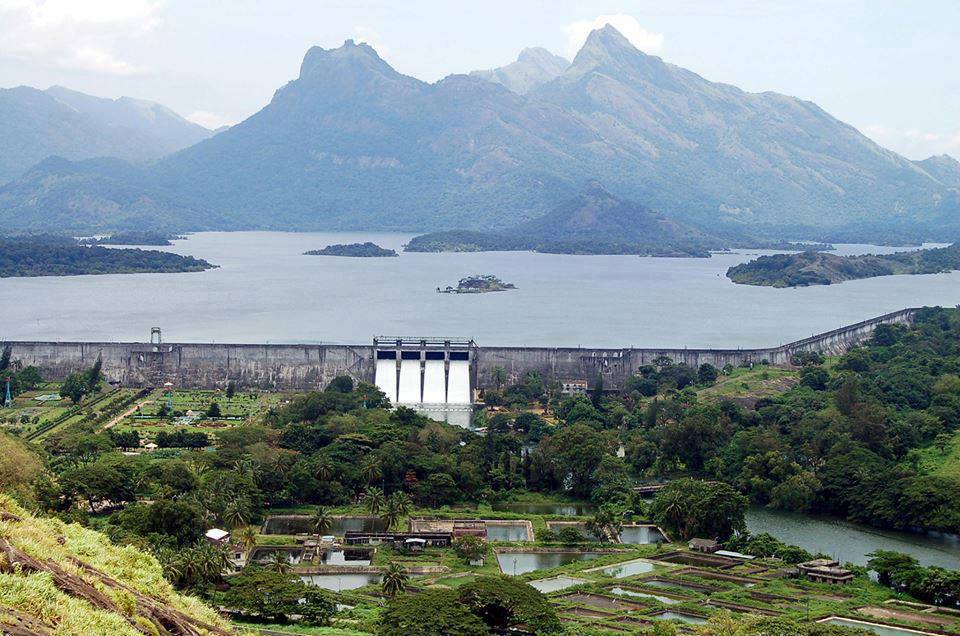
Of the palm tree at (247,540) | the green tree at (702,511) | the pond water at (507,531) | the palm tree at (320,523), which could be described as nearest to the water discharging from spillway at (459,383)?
the pond water at (507,531)

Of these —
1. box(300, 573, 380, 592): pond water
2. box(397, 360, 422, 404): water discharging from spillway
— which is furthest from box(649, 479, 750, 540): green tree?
box(397, 360, 422, 404): water discharging from spillway

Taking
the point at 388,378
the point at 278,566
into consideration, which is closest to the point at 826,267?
the point at 388,378

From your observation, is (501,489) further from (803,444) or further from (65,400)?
(65,400)

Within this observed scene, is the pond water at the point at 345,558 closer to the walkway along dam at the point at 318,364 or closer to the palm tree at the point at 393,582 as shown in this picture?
the palm tree at the point at 393,582

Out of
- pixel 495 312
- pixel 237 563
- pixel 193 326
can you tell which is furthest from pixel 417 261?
pixel 237 563

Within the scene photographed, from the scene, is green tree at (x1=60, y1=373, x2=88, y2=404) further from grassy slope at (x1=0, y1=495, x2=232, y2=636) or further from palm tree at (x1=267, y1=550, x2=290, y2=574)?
grassy slope at (x1=0, y1=495, x2=232, y2=636)

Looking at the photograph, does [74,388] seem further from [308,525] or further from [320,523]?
[320,523]
